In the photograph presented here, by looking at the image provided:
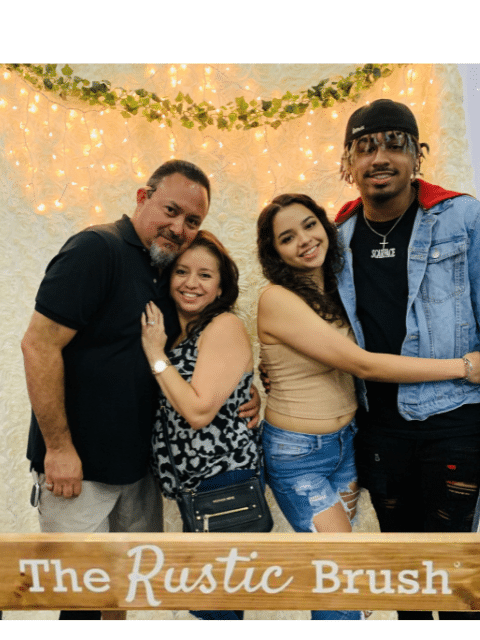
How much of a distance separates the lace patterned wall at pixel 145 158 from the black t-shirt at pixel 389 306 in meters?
0.40

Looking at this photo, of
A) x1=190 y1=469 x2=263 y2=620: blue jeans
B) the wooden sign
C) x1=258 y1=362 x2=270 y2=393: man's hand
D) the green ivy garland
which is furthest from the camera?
the green ivy garland

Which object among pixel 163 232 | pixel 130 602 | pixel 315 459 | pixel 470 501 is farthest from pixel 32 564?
pixel 470 501

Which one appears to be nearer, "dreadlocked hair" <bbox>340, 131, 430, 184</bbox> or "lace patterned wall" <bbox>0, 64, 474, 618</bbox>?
"dreadlocked hair" <bbox>340, 131, 430, 184</bbox>

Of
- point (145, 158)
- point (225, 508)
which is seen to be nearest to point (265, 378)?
point (225, 508)

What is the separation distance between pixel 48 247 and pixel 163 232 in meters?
0.71

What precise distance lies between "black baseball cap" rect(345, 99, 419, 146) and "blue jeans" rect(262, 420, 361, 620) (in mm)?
976

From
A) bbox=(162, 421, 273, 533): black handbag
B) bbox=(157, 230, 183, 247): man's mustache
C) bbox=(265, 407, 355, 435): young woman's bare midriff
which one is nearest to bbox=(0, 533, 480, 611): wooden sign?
bbox=(162, 421, 273, 533): black handbag

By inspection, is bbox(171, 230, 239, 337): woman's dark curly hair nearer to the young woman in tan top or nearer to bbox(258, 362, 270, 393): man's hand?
the young woman in tan top

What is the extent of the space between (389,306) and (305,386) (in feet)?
1.25

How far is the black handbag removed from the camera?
1367mm

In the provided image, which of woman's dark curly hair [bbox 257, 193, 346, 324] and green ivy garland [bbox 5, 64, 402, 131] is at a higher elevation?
green ivy garland [bbox 5, 64, 402, 131]

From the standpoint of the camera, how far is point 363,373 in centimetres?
137

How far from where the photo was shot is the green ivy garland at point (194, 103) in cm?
170

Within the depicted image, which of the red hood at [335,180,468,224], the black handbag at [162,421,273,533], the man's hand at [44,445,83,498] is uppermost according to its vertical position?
the red hood at [335,180,468,224]
